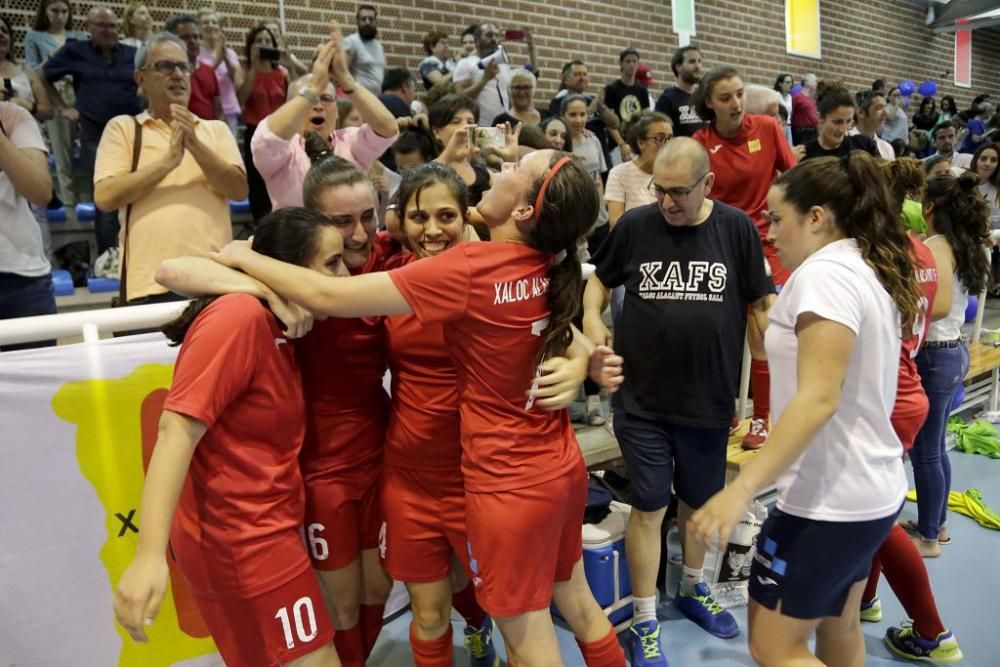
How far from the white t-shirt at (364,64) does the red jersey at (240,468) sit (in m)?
5.85

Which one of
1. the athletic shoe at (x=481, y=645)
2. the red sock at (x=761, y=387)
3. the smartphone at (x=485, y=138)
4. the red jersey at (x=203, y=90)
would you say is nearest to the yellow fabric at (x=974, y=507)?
the red sock at (x=761, y=387)

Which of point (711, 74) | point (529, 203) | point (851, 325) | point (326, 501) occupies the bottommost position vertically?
point (326, 501)

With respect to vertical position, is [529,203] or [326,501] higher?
[529,203]

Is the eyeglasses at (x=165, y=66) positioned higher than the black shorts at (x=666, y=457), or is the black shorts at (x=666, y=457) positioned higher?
the eyeglasses at (x=165, y=66)

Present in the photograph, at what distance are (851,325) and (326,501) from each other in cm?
135

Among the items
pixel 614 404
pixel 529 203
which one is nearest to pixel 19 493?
pixel 529 203

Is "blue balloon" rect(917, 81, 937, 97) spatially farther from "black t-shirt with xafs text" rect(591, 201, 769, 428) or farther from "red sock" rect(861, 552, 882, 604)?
"black t-shirt with xafs text" rect(591, 201, 769, 428)

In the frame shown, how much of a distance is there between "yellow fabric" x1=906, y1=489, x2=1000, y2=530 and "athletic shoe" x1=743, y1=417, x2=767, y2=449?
94 cm

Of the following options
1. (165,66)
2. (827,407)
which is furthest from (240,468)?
(165,66)

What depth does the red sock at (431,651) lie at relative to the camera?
83.2 inches

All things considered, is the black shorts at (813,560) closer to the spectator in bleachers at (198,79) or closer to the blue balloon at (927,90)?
the spectator in bleachers at (198,79)

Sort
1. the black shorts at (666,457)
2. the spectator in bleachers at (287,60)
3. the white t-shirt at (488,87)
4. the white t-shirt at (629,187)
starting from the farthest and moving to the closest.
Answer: the white t-shirt at (488,87), the spectator in bleachers at (287,60), the white t-shirt at (629,187), the black shorts at (666,457)

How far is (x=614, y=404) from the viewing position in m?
2.92

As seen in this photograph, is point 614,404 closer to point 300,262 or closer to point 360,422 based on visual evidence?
point 360,422
